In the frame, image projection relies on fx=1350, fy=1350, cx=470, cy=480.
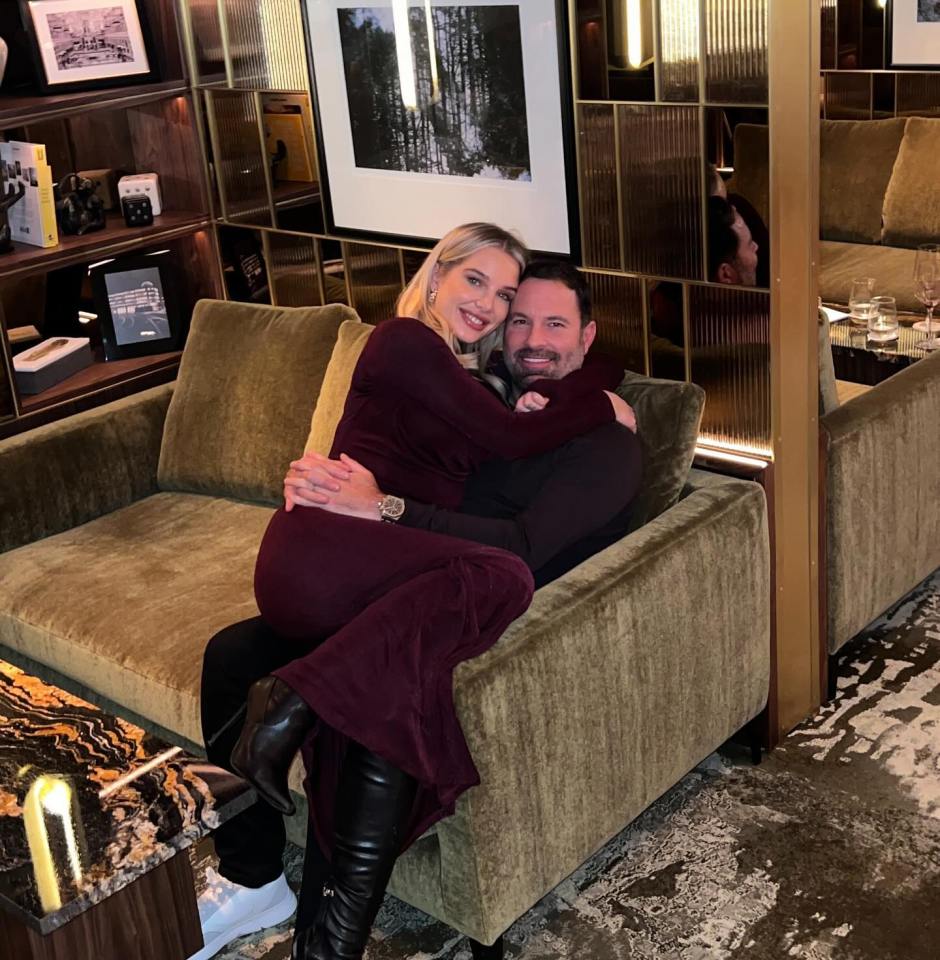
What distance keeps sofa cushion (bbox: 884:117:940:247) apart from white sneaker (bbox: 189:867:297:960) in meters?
2.17

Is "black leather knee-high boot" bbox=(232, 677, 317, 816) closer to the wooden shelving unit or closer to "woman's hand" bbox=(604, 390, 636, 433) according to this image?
"woman's hand" bbox=(604, 390, 636, 433)

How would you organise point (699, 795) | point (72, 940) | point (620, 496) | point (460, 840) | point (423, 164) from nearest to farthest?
point (72, 940) → point (460, 840) → point (620, 496) → point (699, 795) → point (423, 164)

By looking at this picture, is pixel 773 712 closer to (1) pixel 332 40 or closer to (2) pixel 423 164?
(2) pixel 423 164

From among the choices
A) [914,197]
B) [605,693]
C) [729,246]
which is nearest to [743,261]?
[729,246]

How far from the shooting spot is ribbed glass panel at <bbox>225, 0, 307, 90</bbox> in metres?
3.18

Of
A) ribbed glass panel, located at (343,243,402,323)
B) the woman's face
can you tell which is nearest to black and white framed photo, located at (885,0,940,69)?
ribbed glass panel, located at (343,243,402,323)

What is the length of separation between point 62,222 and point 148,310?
12.8 inches

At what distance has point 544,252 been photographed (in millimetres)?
2836

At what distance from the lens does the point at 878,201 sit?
3.36 metres

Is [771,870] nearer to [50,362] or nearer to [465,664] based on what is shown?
[465,664]

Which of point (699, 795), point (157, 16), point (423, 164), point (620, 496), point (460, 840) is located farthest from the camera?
point (157, 16)

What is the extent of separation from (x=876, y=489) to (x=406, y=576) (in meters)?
1.26

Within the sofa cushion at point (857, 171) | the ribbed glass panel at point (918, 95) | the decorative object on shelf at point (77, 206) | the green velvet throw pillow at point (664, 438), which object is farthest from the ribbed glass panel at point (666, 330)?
the decorative object on shelf at point (77, 206)

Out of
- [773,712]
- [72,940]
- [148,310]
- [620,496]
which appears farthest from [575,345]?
[148,310]
